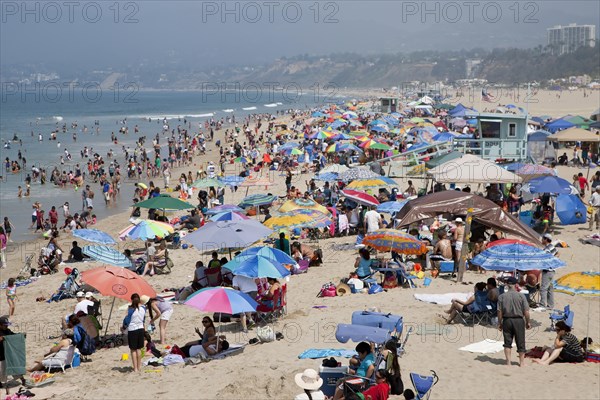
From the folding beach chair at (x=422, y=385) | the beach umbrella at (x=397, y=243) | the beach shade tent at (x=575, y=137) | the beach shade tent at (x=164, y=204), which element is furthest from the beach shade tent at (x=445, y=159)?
the folding beach chair at (x=422, y=385)

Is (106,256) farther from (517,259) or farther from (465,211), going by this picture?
(517,259)

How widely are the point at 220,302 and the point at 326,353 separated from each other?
1.59 metres

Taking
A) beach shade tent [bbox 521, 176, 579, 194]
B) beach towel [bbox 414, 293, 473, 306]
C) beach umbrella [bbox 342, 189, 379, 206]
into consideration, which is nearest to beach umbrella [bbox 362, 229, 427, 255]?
beach towel [bbox 414, 293, 473, 306]

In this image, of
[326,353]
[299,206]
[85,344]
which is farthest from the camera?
[299,206]

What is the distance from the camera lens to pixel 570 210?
55.8 ft

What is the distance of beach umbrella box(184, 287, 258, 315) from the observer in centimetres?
920

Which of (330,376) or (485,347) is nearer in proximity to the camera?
(330,376)

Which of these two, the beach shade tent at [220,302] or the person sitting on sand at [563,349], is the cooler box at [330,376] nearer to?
the beach shade tent at [220,302]

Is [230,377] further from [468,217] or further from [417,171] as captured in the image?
[417,171]

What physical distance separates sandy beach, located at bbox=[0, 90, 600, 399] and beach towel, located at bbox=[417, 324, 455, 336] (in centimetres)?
9

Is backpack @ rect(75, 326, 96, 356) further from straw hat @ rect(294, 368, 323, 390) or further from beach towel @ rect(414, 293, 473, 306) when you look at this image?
beach towel @ rect(414, 293, 473, 306)

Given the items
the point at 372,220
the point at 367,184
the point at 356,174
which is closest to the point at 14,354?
the point at 372,220

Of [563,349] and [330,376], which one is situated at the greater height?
[330,376]

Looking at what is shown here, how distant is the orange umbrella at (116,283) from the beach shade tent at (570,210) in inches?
422
